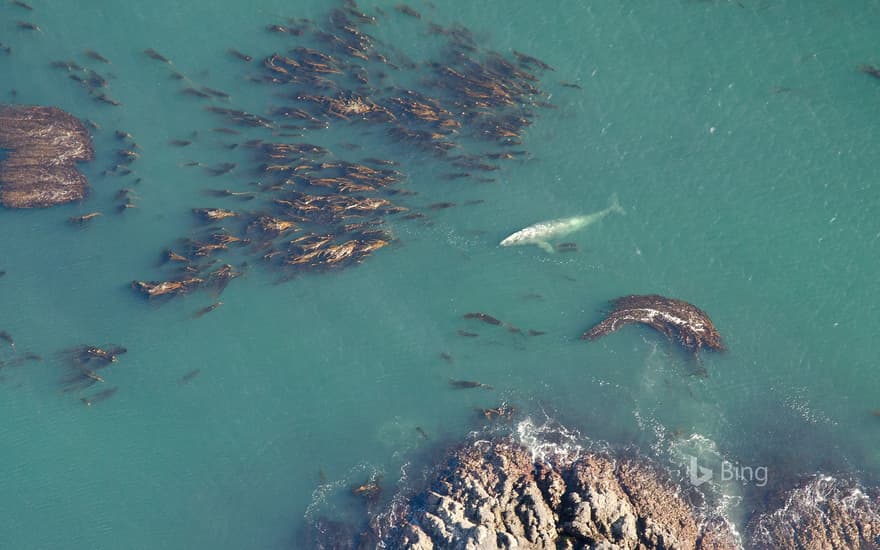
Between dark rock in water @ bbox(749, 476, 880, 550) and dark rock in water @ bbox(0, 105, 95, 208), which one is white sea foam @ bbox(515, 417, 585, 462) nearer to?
dark rock in water @ bbox(749, 476, 880, 550)

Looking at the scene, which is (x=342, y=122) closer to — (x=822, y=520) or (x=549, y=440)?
(x=549, y=440)

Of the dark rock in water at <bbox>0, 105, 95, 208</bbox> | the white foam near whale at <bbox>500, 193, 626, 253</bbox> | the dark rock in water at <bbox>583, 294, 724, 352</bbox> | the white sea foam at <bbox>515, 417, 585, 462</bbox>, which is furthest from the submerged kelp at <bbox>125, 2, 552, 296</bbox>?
the white sea foam at <bbox>515, 417, 585, 462</bbox>

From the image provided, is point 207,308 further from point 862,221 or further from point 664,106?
point 862,221

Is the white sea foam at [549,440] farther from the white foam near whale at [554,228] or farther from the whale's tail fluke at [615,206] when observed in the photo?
the whale's tail fluke at [615,206]

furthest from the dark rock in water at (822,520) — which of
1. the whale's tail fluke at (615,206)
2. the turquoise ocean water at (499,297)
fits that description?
the whale's tail fluke at (615,206)

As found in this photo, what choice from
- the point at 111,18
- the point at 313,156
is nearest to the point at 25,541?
the point at 313,156
